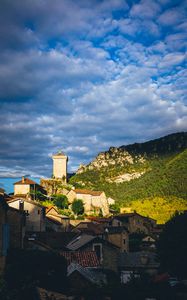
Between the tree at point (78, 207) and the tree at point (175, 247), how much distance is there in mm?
54327

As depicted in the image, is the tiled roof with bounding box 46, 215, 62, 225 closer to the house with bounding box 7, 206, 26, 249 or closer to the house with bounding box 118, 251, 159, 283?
the house with bounding box 118, 251, 159, 283

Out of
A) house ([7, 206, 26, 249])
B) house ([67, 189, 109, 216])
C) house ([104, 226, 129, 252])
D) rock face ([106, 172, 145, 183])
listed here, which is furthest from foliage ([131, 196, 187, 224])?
house ([7, 206, 26, 249])

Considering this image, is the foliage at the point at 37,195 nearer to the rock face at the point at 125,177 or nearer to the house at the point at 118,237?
the house at the point at 118,237

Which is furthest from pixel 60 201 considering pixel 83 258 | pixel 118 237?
pixel 83 258

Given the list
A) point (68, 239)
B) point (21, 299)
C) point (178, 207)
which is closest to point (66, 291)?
point (21, 299)

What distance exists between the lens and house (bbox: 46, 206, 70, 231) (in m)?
63.6

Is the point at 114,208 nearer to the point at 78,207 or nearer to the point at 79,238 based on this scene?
the point at 78,207

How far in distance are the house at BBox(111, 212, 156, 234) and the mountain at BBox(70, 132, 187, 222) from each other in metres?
14.5

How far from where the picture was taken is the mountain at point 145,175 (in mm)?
111125

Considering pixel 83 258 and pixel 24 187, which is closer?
pixel 83 258

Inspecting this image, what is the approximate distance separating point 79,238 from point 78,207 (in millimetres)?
48249

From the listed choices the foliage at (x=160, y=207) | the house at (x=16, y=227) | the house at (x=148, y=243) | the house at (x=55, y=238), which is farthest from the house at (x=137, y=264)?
the foliage at (x=160, y=207)

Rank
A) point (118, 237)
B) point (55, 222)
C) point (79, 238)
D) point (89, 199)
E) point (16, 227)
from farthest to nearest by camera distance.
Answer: point (89, 199)
point (55, 222)
point (118, 237)
point (79, 238)
point (16, 227)

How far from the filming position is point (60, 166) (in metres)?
125
